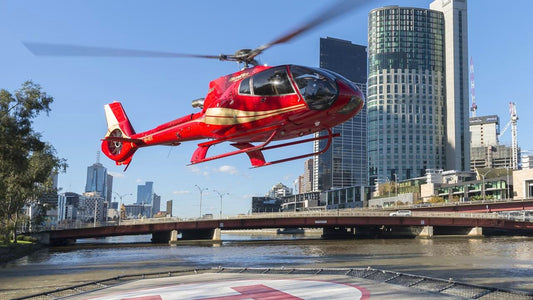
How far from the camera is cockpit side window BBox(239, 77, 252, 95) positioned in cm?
2080

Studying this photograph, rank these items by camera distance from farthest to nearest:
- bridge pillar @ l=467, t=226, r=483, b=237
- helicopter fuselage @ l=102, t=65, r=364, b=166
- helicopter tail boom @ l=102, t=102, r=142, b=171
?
bridge pillar @ l=467, t=226, r=483, b=237 < helicopter tail boom @ l=102, t=102, r=142, b=171 < helicopter fuselage @ l=102, t=65, r=364, b=166

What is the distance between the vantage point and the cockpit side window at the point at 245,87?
819 inches

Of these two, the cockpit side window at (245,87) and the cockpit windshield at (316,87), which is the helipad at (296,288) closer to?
the cockpit windshield at (316,87)

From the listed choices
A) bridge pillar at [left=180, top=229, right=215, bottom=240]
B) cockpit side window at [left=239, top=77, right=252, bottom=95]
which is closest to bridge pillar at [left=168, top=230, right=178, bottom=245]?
bridge pillar at [left=180, top=229, right=215, bottom=240]

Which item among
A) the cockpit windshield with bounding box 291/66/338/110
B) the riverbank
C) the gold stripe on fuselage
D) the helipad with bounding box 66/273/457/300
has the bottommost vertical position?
→ the riverbank

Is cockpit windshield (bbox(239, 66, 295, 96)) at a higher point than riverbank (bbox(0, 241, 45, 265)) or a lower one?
higher

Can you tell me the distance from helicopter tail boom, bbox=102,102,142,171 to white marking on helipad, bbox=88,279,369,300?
35.2 feet

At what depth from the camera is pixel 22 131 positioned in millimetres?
40531

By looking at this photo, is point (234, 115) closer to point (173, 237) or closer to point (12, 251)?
point (12, 251)

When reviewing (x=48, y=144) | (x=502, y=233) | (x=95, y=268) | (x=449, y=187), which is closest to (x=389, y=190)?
(x=449, y=187)

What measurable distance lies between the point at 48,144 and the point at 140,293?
55099 mm

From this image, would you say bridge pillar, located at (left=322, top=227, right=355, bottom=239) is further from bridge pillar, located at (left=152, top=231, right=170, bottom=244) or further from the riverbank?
the riverbank

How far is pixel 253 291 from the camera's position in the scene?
19.6 m

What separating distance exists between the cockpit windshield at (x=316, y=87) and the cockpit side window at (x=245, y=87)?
8.06 feet
